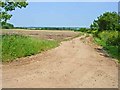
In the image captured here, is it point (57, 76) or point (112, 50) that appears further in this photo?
point (112, 50)

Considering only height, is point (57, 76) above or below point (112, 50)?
above

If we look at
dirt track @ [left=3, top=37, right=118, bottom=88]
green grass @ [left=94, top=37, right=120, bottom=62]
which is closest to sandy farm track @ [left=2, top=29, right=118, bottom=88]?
dirt track @ [left=3, top=37, right=118, bottom=88]

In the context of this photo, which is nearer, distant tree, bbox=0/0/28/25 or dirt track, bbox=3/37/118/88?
dirt track, bbox=3/37/118/88

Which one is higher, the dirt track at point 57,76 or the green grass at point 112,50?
the dirt track at point 57,76

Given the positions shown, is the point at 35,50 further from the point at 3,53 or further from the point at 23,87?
the point at 23,87

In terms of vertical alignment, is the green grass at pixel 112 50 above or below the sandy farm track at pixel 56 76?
below

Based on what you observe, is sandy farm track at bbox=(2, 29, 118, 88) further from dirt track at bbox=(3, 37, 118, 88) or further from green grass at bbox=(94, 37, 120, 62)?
green grass at bbox=(94, 37, 120, 62)

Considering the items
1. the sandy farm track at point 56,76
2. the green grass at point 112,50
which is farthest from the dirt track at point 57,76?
the green grass at point 112,50

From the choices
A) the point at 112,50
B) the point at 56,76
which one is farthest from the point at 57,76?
the point at 112,50

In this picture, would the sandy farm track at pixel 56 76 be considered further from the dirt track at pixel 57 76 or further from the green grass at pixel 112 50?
the green grass at pixel 112 50

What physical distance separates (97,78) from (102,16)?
→ 214 ft

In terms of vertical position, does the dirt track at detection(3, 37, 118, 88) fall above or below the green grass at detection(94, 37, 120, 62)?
above

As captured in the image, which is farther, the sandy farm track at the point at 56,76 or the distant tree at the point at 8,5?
the distant tree at the point at 8,5

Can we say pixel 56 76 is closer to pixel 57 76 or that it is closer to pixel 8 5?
pixel 57 76
